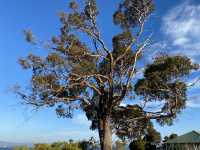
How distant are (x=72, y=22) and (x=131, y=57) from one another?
16.1ft

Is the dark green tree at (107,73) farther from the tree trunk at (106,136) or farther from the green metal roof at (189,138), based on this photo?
the green metal roof at (189,138)

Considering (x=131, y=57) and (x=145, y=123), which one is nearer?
(x=131, y=57)

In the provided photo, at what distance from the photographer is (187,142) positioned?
1645 inches

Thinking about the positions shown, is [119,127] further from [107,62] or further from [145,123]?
[107,62]

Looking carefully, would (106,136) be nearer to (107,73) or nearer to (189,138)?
(107,73)

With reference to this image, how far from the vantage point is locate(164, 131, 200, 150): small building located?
1604 inches

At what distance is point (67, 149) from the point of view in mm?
36750

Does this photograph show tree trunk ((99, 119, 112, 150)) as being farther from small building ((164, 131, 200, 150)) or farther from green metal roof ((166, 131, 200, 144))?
green metal roof ((166, 131, 200, 144))

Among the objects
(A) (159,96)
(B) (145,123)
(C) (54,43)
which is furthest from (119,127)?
(C) (54,43)

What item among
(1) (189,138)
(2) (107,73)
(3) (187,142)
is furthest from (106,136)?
(1) (189,138)

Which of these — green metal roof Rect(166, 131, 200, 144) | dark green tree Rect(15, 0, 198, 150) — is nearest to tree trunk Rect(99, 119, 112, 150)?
dark green tree Rect(15, 0, 198, 150)

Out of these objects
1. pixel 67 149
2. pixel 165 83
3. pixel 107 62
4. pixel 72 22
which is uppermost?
pixel 72 22

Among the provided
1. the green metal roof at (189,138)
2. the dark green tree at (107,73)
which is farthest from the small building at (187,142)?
the dark green tree at (107,73)

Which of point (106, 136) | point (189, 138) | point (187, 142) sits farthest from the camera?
point (189, 138)
